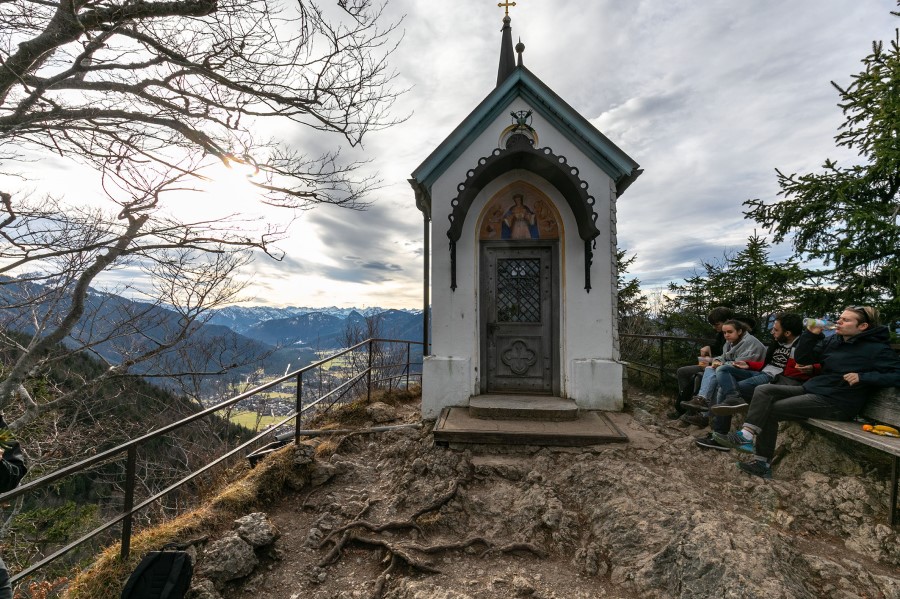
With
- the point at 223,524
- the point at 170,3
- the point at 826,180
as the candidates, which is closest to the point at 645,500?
the point at 223,524

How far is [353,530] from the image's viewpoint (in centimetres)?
362

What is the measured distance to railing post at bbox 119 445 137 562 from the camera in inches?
112

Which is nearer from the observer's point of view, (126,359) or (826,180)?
(826,180)

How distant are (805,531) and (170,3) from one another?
28.8ft

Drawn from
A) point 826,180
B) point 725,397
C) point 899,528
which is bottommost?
point 899,528

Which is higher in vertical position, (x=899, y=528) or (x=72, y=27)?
(x=72, y=27)

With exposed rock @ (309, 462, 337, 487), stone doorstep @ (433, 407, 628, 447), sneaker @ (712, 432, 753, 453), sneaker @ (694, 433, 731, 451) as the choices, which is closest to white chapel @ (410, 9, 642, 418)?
stone doorstep @ (433, 407, 628, 447)

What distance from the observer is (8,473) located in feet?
7.36

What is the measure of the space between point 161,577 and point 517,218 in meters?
5.96

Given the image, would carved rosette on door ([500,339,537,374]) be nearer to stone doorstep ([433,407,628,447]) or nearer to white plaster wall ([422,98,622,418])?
white plaster wall ([422,98,622,418])

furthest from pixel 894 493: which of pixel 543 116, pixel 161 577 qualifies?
pixel 543 116

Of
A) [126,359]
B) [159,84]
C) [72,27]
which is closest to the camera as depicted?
[72,27]

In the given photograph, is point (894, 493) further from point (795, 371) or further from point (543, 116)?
point (543, 116)

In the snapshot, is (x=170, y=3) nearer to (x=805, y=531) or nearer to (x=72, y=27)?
(x=72, y=27)
